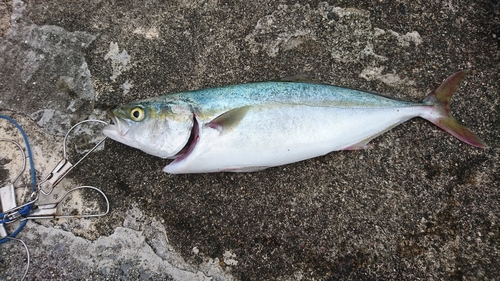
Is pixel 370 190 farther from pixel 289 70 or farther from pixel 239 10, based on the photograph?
pixel 239 10

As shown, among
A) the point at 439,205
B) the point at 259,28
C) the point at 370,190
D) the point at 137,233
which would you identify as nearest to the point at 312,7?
the point at 259,28

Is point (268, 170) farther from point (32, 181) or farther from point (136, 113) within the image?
point (32, 181)

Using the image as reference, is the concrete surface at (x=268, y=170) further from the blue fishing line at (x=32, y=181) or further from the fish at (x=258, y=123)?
the fish at (x=258, y=123)

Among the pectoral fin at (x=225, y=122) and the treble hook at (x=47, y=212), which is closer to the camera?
the pectoral fin at (x=225, y=122)

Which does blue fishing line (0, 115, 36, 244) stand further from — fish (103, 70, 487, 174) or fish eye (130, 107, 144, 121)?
fish eye (130, 107, 144, 121)

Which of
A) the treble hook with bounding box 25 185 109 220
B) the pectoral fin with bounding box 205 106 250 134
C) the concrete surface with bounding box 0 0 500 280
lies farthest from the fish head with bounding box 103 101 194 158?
the treble hook with bounding box 25 185 109 220

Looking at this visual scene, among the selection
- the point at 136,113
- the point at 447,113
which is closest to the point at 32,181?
the point at 136,113

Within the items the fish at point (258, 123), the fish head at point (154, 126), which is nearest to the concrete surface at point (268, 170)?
the fish at point (258, 123)
